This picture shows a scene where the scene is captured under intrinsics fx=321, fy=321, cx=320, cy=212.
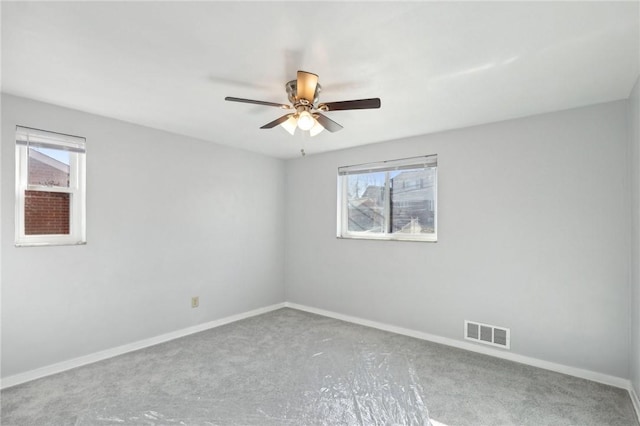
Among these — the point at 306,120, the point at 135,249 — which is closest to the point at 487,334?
the point at 306,120

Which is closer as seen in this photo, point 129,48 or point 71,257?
point 129,48

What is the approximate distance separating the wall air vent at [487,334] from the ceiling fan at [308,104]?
245 cm

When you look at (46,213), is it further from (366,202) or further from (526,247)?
(526,247)

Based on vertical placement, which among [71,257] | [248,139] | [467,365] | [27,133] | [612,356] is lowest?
[467,365]

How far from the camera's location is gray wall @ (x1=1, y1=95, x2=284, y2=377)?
2.64m

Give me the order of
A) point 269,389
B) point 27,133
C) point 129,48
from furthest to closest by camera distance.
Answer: point 27,133 → point 269,389 → point 129,48

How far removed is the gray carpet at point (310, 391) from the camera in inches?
84.9

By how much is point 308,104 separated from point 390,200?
87.4 inches

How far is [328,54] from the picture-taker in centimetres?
194

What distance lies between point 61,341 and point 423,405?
3.07 m

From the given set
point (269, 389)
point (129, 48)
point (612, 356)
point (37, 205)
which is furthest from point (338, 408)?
point (37, 205)

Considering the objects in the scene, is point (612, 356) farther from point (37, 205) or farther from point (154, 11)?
point (37, 205)

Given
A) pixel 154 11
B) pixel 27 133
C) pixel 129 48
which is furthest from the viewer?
pixel 27 133

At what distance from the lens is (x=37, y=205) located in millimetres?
2760
